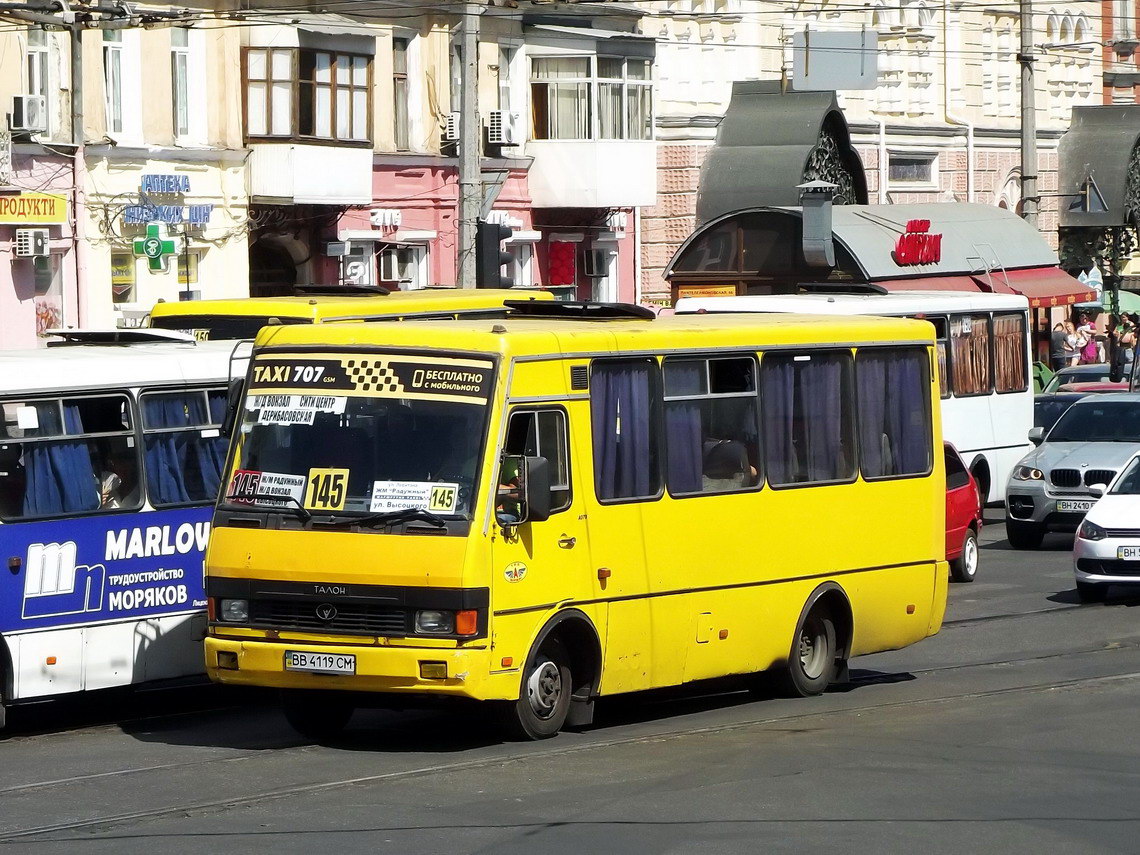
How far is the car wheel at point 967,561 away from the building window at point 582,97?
2200cm

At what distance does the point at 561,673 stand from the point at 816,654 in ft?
9.41

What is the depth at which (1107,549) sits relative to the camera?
2061 cm

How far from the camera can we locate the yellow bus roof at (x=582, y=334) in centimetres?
1232

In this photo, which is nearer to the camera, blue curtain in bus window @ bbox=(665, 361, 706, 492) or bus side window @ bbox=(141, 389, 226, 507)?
blue curtain in bus window @ bbox=(665, 361, 706, 492)

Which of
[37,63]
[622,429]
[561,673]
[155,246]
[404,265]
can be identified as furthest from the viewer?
[404,265]

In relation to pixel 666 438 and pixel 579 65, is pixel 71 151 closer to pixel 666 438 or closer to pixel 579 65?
pixel 579 65

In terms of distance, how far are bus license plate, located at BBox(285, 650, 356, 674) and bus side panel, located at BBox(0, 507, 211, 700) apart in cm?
197

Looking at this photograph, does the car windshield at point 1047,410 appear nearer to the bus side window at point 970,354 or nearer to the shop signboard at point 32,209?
the bus side window at point 970,354

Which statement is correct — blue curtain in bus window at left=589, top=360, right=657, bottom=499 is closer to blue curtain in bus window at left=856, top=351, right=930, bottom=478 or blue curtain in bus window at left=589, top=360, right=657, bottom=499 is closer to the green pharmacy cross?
blue curtain in bus window at left=856, top=351, right=930, bottom=478

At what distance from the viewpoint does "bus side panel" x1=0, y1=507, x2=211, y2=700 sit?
13070 mm

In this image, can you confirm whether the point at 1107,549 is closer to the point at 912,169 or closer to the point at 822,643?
the point at 822,643

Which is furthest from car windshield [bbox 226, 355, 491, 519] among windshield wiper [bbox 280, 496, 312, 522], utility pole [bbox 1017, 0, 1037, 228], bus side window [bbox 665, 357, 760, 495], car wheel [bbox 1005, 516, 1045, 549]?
utility pole [bbox 1017, 0, 1037, 228]

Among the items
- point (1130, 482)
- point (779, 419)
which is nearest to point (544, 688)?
point (779, 419)

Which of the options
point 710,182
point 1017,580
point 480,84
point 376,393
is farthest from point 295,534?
point 710,182
